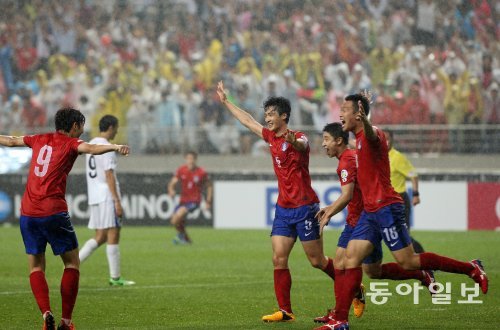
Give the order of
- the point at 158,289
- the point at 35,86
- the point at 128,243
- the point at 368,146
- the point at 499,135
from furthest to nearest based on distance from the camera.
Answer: the point at 35,86, the point at 499,135, the point at 128,243, the point at 158,289, the point at 368,146

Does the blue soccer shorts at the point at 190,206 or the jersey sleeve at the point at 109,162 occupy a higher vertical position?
the jersey sleeve at the point at 109,162

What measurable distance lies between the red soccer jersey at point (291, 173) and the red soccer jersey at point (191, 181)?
11253 millimetres

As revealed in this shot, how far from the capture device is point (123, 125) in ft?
80.4

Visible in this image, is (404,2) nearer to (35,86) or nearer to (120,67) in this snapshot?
(120,67)

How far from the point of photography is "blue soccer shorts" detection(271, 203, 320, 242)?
9.55 metres

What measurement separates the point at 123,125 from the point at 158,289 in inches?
502

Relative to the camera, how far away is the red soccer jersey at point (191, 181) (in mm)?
20812

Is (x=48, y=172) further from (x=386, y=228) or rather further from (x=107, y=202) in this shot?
(x=107, y=202)

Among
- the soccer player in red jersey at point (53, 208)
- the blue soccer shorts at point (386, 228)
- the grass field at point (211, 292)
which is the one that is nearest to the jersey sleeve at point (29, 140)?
the soccer player in red jersey at point (53, 208)

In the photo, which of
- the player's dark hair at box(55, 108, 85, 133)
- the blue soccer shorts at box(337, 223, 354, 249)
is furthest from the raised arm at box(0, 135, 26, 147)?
the blue soccer shorts at box(337, 223, 354, 249)

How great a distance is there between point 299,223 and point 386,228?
1.19 metres

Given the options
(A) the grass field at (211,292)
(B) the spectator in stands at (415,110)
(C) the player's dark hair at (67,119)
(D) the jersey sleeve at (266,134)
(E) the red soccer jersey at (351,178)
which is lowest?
(A) the grass field at (211,292)

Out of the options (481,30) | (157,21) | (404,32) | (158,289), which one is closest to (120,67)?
(157,21)

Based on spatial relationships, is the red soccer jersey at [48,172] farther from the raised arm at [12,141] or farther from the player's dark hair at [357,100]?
the player's dark hair at [357,100]
